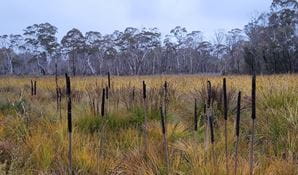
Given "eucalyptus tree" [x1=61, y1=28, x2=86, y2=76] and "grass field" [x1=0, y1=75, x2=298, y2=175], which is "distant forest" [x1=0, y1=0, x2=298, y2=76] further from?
"grass field" [x1=0, y1=75, x2=298, y2=175]

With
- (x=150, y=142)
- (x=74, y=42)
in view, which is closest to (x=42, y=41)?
(x=74, y=42)

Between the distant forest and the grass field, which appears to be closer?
the grass field

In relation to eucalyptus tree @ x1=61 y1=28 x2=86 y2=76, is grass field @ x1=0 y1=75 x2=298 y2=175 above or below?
below

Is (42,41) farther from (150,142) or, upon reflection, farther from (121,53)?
(150,142)

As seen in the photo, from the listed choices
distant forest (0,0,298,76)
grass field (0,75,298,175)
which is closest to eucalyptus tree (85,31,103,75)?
distant forest (0,0,298,76)

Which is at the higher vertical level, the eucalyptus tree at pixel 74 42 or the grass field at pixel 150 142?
the eucalyptus tree at pixel 74 42

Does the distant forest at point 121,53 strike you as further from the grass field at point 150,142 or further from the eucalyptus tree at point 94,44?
the grass field at point 150,142

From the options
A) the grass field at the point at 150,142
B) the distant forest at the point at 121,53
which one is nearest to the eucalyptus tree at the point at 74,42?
the distant forest at the point at 121,53

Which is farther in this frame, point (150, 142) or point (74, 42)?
point (74, 42)

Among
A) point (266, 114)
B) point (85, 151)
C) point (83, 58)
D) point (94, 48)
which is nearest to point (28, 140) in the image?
point (85, 151)

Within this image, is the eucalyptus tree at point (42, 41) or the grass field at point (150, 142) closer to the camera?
the grass field at point (150, 142)

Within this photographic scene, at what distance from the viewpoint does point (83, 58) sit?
84062mm

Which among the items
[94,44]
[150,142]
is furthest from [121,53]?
[150,142]

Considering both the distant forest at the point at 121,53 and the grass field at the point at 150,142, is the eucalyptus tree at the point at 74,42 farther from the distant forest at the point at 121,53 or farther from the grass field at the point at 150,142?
the grass field at the point at 150,142
